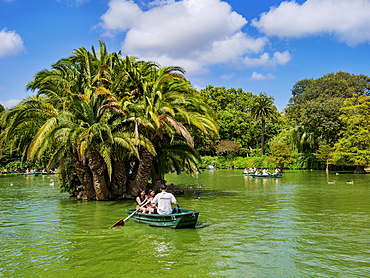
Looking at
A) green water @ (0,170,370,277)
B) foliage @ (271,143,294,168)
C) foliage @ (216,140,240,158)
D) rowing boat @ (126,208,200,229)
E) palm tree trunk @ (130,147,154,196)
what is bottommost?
green water @ (0,170,370,277)

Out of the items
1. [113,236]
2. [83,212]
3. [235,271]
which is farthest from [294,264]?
[83,212]

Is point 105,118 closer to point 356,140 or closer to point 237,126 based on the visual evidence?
point 356,140

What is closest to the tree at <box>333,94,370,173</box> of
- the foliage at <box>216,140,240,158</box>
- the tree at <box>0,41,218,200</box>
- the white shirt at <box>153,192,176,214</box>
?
the foliage at <box>216,140,240,158</box>

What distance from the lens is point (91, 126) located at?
1919 cm

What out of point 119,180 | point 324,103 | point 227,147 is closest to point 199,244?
point 119,180

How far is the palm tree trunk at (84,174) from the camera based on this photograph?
71.6 ft

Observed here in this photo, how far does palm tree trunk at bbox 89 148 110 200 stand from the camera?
20867mm

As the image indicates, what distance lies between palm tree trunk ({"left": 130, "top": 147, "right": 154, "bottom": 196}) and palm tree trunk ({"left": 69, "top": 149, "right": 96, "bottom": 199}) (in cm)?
282

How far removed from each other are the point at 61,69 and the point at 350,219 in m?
20.0

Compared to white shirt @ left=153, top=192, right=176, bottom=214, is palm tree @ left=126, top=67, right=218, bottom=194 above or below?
above

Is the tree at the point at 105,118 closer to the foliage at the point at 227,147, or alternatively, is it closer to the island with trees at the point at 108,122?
the island with trees at the point at 108,122

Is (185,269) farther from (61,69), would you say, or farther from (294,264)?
(61,69)

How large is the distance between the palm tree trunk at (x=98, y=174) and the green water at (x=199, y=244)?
9.37 feet

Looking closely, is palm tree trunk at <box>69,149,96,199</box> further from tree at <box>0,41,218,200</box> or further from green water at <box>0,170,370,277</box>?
green water at <box>0,170,370,277</box>
